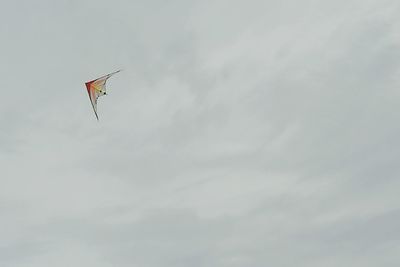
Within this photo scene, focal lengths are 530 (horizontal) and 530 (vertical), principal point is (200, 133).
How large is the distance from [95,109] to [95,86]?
7053 millimetres

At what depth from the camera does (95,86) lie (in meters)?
90.9

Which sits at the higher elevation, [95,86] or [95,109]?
[95,86]

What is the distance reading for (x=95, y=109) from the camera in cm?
8538

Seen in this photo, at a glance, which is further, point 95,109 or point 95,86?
point 95,86
